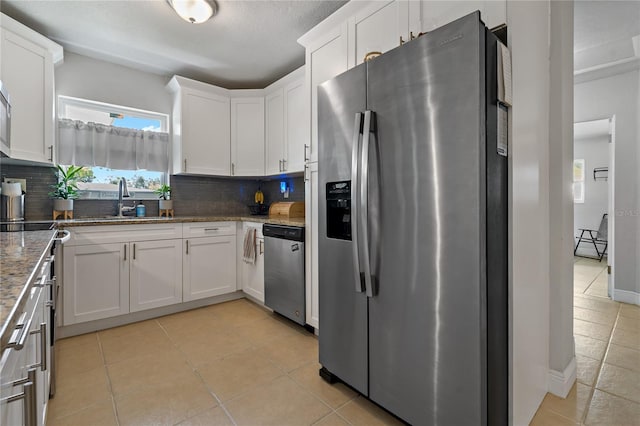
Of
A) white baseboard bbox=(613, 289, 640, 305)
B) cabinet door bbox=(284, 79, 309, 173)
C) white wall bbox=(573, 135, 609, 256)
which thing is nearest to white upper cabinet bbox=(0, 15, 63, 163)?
cabinet door bbox=(284, 79, 309, 173)

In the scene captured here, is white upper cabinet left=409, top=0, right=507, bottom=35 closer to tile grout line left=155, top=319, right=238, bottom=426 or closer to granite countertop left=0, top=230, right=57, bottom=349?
granite countertop left=0, top=230, right=57, bottom=349

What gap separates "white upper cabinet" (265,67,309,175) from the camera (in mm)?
3029

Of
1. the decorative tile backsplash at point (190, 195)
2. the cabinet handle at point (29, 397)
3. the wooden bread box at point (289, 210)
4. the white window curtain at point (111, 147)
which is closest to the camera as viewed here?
the cabinet handle at point (29, 397)

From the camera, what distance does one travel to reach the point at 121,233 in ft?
8.87

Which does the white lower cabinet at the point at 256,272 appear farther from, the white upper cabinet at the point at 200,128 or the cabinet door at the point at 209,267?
the white upper cabinet at the point at 200,128

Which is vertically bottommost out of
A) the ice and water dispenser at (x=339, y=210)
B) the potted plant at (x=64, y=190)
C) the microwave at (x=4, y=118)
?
the ice and water dispenser at (x=339, y=210)

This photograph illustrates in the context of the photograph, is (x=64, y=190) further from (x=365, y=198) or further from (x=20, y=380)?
(x=365, y=198)

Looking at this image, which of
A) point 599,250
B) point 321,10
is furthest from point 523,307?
point 599,250

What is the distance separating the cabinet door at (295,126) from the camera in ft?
9.90

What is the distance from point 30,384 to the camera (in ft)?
2.49

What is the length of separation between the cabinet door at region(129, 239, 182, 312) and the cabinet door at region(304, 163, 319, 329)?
4.48 feet

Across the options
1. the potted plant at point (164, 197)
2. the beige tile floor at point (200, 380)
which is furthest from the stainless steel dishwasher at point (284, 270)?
the potted plant at point (164, 197)

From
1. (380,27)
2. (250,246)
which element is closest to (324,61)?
(380,27)

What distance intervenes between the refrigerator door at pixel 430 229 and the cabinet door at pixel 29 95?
8.69ft
